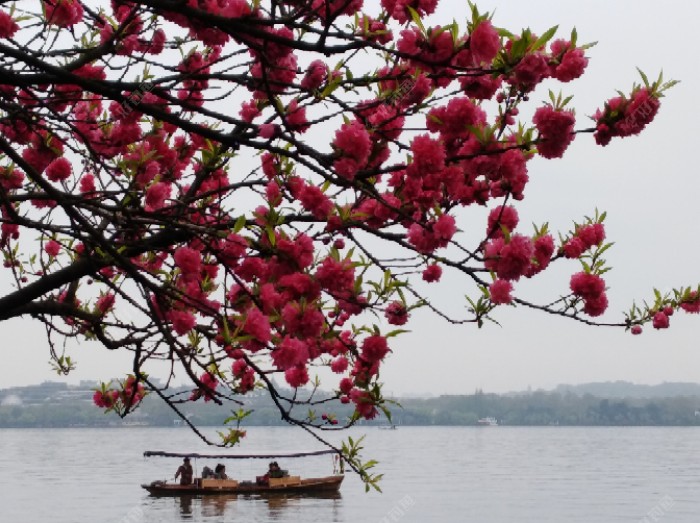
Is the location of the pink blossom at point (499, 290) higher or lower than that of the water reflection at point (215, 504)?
higher

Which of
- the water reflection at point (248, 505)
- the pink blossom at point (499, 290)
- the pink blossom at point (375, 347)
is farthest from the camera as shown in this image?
the water reflection at point (248, 505)

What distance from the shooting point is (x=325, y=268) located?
5520mm

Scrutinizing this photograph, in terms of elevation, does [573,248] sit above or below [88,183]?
below

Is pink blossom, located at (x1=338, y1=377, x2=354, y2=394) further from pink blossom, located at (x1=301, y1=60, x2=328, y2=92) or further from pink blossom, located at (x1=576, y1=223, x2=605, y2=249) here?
pink blossom, located at (x1=301, y1=60, x2=328, y2=92)

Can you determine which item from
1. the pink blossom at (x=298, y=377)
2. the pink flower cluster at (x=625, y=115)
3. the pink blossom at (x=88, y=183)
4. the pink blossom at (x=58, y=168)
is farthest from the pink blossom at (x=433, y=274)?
the pink blossom at (x=88, y=183)

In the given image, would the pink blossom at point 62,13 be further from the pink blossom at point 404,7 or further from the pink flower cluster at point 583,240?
the pink flower cluster at point 583,240

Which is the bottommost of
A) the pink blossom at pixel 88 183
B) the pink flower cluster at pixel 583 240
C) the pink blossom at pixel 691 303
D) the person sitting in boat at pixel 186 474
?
the person sitting in boat at pixel 186 474

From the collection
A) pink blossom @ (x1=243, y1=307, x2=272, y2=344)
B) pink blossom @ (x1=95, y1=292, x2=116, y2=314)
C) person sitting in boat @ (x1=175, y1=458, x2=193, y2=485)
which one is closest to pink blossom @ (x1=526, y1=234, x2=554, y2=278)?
pink blossom @ (x1=243, y1=307, x2=272, y2=344)

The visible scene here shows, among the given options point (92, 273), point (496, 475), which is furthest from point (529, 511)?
point (92, 273)

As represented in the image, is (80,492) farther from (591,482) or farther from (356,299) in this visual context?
(356,299)

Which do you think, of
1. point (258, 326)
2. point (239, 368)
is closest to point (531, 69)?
point (258, 326)

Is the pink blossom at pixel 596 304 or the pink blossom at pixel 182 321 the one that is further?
the pink blossom at pixel 596 304

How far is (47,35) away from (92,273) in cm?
183

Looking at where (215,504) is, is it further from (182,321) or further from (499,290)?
(499,290)
